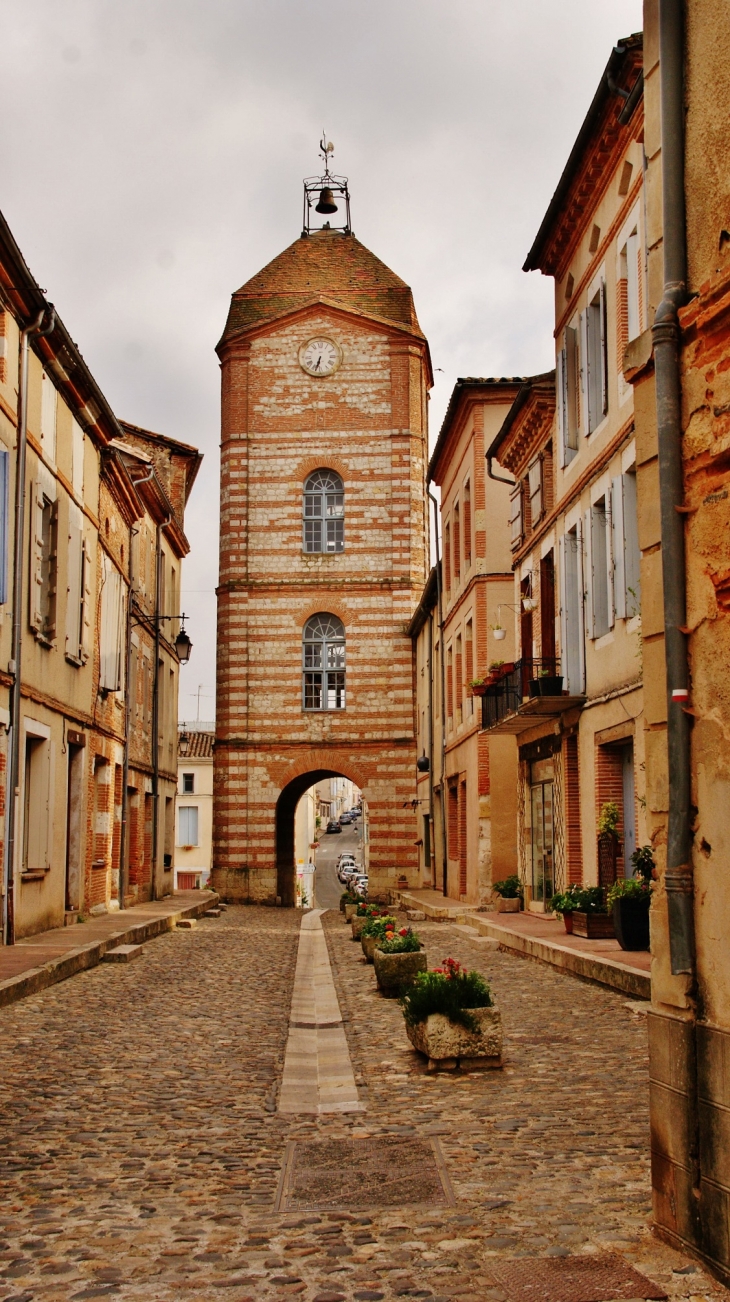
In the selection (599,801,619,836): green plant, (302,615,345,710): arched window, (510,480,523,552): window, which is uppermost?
(510,480,523,552): window

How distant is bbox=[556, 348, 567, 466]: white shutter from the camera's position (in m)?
17.7

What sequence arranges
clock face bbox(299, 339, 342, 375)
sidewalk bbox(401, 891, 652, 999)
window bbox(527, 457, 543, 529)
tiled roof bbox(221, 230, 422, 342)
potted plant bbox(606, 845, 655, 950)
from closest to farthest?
sidewalk bbox(401, 891, 652, 999), potted plant bbox(606, 845, 655, 950), window bbox(527, 457, 543, 529), clock face bbox(299, 339, 342, 375), tiled roof bbox(221, 230, 422, 342)

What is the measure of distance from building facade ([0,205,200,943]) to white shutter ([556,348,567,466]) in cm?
665

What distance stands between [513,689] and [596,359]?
19.6 ft

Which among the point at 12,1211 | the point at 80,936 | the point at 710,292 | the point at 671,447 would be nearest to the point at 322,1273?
the point at 12,1211

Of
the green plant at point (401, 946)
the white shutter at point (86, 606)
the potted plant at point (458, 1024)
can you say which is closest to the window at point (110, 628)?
the white shutter at point (86, 606)

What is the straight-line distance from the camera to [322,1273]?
14.2 feet

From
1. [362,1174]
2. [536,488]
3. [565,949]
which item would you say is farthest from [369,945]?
[362,1174]

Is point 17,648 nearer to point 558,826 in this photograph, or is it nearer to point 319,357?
point 558,826

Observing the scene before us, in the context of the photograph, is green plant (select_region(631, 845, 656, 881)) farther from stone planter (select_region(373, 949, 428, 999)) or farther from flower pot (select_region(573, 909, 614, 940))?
stone planter (select_region(373, 949, 428, 999))

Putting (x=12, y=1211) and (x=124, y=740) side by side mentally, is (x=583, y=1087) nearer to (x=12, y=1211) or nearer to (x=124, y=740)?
(x=12, y=1211)

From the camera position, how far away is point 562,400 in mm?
17906

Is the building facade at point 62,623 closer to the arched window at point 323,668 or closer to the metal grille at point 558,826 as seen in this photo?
the metal grille at point 558,826

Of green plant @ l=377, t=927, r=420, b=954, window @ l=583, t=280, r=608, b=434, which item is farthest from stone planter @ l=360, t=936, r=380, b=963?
window @ l=583, t=280, r=608, b=434
